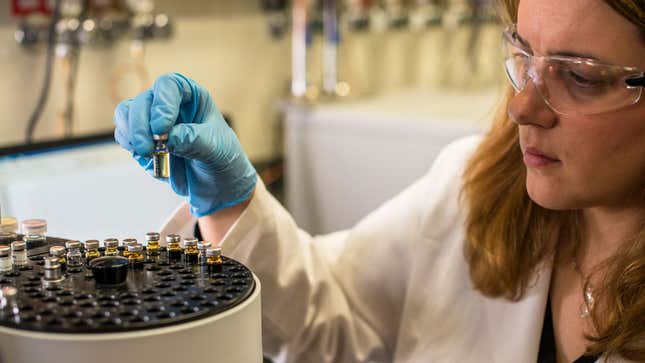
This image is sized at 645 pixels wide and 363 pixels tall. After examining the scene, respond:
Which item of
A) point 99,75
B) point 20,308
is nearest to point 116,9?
point 99,75

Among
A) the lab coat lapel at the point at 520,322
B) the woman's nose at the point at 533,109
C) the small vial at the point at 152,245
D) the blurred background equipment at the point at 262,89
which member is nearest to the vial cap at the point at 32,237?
the small vial at the point at 152,245

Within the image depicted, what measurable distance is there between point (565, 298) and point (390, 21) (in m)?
1.60

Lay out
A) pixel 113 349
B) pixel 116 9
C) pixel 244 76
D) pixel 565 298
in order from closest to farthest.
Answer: pixel 113 349, pixel 565 298, pixel 116 9, pixel 244 76

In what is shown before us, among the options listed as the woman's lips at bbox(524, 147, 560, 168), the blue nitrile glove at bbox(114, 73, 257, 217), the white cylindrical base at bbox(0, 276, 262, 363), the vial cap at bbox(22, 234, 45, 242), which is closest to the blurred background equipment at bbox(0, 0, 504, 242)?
the blue nitrile glove at bbox(114, 73, 257, 217)

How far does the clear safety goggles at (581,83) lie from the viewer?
91 centimetres

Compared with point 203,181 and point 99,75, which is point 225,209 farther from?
point 99,75

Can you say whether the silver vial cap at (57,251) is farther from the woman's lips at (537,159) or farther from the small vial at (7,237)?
the woman's lips at (537,159)

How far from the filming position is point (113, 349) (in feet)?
1.98

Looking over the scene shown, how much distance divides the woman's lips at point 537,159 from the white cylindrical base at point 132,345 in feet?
1.62

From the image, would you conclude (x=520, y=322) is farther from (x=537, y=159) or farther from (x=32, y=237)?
(x=32, y=237)

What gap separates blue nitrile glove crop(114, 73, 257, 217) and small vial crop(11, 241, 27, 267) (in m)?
0.15

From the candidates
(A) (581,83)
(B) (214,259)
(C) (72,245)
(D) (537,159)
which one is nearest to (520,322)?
(D) (537,159)

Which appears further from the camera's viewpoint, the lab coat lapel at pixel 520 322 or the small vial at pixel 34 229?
the lab coat lapel at pixel 520 322

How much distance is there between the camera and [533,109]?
96 cm
